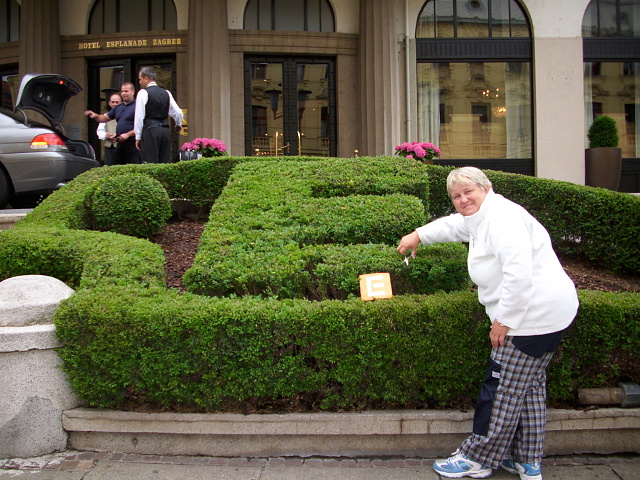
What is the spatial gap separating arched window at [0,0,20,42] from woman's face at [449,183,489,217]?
1406 centimetres

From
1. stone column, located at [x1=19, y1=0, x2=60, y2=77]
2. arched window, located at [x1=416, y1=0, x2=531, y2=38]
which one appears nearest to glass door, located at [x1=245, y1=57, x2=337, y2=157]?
arched window, located at [x1=416, y1=0, x2=531, y2=38]

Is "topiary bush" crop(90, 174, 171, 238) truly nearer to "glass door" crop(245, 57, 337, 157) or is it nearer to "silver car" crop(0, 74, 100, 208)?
"silver car" crop(0, 74, 100, 208)

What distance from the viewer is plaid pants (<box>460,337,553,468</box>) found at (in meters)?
2.95

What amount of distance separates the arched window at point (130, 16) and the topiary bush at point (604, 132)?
9915 millimetres

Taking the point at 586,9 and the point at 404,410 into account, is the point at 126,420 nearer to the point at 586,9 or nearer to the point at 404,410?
the point at 404,410

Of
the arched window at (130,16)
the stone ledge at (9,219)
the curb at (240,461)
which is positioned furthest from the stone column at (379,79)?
the curb at (240,461)

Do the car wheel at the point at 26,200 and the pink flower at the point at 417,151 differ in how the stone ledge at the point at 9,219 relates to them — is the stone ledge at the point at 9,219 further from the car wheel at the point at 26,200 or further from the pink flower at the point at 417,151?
the pink flower at the point at 417,151

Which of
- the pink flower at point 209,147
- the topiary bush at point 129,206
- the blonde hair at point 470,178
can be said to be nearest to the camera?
the blonde hair at point 470,178

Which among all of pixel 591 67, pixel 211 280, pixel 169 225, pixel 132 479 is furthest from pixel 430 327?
pixel 591 67

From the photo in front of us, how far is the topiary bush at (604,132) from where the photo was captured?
11828mm

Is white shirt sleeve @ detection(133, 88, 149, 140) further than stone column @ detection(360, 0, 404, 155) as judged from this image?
No

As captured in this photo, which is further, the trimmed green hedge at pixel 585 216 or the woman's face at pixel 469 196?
the trimmed green hedge at pixel 585 216

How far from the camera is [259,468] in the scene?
3219 mm

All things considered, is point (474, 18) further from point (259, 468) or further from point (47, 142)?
point (259, 468)
